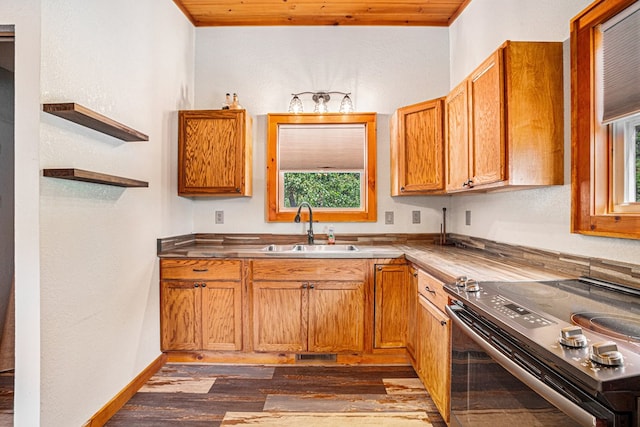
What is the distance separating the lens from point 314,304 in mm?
2676

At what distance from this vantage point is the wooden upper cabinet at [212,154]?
295 centimetres

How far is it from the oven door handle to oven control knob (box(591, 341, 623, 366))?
0.13m

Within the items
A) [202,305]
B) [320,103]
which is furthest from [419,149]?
[202,305]

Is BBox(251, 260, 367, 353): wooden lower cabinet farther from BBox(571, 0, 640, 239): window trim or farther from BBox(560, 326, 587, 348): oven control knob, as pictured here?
BBox(560, 326, 587, 348): oven control knob

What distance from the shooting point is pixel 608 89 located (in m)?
1.55

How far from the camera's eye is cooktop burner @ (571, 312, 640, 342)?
98 cm

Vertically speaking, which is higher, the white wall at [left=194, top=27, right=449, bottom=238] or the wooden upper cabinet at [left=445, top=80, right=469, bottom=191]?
the white wall at [left=194, top=27, right=449, bottom=238]

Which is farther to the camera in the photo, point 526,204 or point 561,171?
point 526,204

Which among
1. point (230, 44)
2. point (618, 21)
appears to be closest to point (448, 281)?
point (618, 21)

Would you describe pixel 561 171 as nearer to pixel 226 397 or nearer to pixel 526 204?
pixel 526 204

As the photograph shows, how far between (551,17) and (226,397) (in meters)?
2.91

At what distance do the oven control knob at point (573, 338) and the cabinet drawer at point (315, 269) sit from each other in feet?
5.88

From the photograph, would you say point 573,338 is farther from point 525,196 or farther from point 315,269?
point 315,269

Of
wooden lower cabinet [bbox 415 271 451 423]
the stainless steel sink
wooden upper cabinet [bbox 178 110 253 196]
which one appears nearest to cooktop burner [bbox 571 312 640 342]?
wooden lower cabinet [bbox 415 271 451 423]
